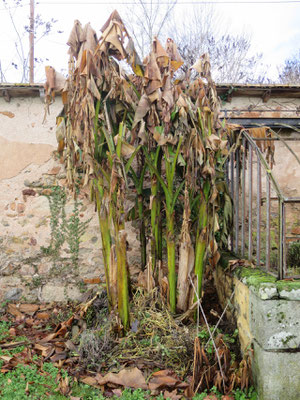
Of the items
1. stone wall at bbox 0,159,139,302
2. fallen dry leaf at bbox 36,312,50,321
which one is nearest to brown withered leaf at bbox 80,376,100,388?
fallen dry leaf at bbox 36,312,50,321

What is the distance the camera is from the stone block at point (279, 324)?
2.45 metres

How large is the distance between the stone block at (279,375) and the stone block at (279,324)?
61mm

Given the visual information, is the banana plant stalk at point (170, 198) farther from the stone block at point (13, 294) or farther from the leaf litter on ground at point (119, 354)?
the stone block at point (13, 294)

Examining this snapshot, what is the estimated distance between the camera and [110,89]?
3.02 metres

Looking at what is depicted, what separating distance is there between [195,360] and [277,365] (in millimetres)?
564

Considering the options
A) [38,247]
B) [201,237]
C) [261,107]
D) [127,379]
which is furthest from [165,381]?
[261,107]

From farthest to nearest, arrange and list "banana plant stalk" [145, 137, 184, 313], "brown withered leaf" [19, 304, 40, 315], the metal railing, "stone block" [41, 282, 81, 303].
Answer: "stone block" [41, 282, 81, 303] < "brown withered leaf" [19, 304, 40, 315] < "banana plant stalk" [145, 137, 184, 313] < the metal railing

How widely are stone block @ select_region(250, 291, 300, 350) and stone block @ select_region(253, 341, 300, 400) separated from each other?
0.20 ft

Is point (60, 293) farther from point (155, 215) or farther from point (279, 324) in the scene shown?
point (279, 324)

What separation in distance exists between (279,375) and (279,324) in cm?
35

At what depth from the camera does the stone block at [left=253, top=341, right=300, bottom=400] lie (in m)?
2.44

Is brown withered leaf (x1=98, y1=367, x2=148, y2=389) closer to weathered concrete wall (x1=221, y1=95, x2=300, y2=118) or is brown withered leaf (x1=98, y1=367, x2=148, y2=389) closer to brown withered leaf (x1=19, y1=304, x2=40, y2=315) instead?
brown withered leaf (x1=19, y1=304, x2=40, y2=315)

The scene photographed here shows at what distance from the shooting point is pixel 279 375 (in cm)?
244

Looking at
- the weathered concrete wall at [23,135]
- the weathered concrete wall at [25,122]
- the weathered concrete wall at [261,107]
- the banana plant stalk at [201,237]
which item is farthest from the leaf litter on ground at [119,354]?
the weathered concrete wall at [261,107]
